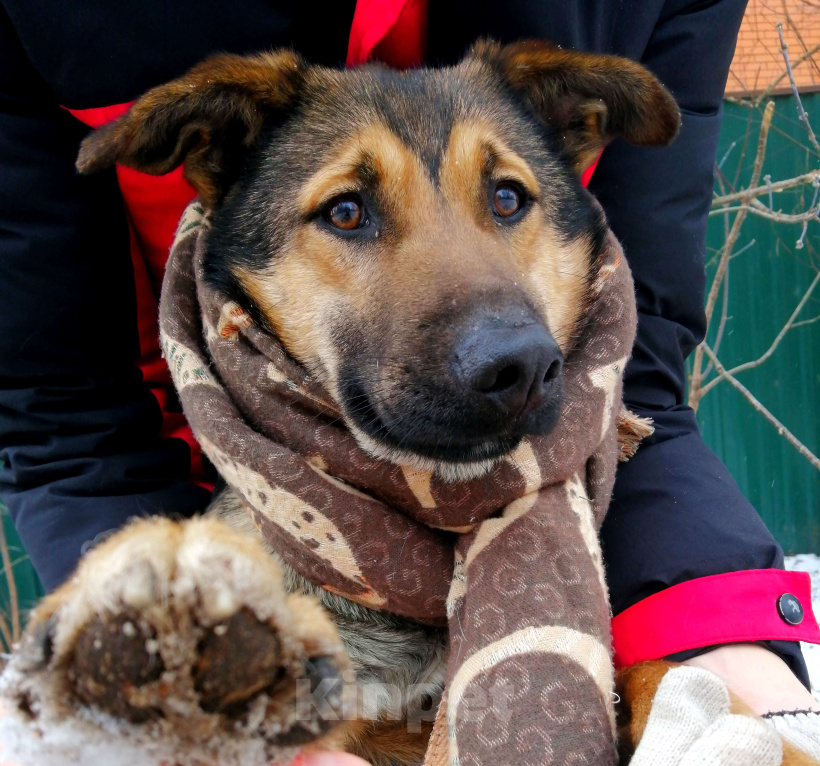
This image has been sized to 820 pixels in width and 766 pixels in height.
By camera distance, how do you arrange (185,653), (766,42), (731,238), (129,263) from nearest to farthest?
(185,653) → (129,263) → (731,238) → (766,42)

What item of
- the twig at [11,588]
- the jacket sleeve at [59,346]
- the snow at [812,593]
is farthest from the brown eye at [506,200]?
the twig at [11,588]

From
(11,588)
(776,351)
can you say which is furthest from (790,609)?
(776,351)

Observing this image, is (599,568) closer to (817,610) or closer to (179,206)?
(179,206)

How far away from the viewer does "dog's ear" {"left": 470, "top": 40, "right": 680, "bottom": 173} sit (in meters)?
2.24

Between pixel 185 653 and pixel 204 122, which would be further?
pixel 204 122

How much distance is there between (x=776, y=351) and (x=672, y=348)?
6.30m

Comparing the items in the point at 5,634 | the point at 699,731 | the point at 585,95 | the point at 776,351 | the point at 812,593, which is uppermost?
the point at 585,95

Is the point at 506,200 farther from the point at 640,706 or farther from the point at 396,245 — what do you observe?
the point at 640,706

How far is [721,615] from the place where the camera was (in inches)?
78.4

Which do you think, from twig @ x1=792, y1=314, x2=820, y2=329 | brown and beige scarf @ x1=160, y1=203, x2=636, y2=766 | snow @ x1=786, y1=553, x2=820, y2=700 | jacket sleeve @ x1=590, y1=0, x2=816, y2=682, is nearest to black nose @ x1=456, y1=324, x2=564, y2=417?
brown and beige scarf @ x1=160, y1=203, x2=636, y2=766

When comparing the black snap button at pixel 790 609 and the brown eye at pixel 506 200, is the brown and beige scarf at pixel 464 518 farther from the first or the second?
the black snap button at pixel 790 609

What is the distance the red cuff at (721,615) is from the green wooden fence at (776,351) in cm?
614

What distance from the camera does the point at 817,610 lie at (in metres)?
6.31

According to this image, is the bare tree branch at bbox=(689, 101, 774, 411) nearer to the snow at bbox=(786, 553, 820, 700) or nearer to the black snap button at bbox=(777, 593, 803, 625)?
the snow at bbox=(786, 553, 820, 700)
